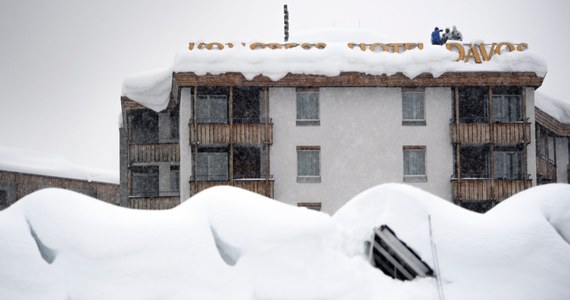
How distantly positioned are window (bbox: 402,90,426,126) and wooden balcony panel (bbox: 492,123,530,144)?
3.20 metres

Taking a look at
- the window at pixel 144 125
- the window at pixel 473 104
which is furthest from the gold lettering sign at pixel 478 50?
the window at pixel 144 125

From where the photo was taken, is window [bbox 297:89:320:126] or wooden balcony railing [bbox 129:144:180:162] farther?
wooden balcony railing [bbox 129:144:180:162]

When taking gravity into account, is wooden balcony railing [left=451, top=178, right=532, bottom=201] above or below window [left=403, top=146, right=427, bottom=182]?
below

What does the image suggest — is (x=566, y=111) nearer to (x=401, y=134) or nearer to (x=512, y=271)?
(x=401, y=134)

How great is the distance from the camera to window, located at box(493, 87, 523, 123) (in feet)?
93.8

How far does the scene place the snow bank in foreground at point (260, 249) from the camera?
30.7 feet

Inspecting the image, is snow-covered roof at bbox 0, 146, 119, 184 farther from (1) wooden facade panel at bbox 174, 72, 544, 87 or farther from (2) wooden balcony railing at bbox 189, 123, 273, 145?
(1) wooden facade panel at bbox 174, 72, 544, 87

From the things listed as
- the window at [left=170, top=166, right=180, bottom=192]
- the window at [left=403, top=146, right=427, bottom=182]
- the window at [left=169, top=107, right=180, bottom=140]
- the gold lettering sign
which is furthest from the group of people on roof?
the window at [left=170, top=166, right=180, bottom=192]

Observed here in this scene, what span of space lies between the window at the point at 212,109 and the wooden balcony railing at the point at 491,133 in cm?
999

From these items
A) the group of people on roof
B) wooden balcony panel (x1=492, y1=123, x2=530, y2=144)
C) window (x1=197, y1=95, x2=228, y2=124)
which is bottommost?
wooden balcony panel (x1=492, y1=123, x2=530, y2=144)

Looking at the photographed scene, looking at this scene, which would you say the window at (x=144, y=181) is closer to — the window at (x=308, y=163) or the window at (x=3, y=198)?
the window at (x=308, y=163)

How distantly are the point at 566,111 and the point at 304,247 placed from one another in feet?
86.7

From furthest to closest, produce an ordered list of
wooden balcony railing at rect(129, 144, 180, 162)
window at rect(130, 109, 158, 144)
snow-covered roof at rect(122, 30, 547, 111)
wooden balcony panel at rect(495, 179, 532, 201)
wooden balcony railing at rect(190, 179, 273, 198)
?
window at rect(130, 109, 158, 144), wooden balcony railing at rect(129, 144, 180, 162), wooden balcony panel at rect(495, 179, 532, 201), snow-covered roof at rect(122, 30, 547, 111), wooden balcony railing at rect(190, 179, 273, 198)

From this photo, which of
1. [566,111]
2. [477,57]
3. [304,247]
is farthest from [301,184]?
[304,247]
